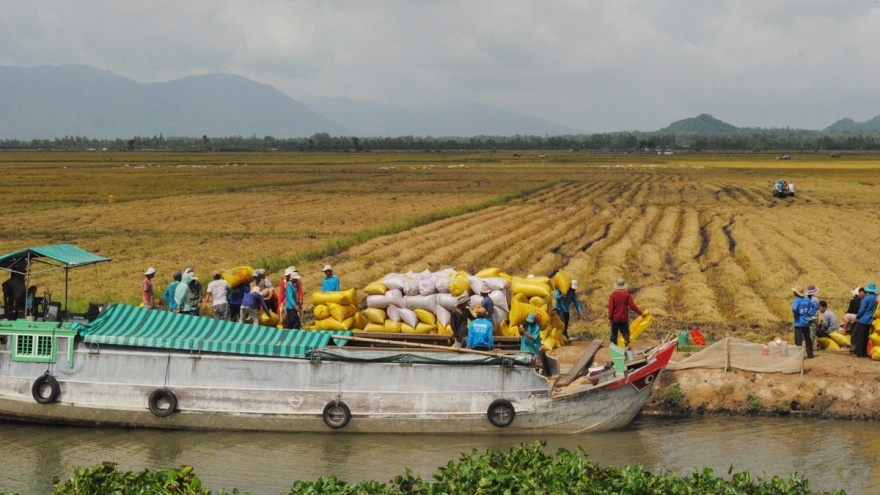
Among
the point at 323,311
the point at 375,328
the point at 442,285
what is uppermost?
the point at 442,285

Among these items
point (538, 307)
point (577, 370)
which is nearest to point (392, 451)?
point (577, 370)

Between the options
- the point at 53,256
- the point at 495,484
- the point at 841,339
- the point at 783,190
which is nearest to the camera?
the point at 495,484

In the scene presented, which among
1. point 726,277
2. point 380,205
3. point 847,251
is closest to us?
point 726,277

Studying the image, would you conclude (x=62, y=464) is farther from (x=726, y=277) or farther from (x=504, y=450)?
(x=726, y=277)

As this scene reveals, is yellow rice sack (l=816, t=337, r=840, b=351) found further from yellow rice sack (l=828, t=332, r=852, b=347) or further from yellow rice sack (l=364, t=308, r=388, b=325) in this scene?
yellow rice sack (l=364, t=308, r=388, b=325)

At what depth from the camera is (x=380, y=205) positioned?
50.8m

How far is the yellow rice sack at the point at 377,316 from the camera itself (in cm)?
1744

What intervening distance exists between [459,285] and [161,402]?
5.62 m

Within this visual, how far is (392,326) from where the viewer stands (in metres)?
17.3

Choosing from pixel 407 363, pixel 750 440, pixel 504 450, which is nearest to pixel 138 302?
pixel 407 363

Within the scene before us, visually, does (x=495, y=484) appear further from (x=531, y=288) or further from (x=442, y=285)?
(x=531, y=288)

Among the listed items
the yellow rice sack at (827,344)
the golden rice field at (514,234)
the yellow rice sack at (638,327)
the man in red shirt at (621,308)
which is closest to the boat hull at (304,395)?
the man in red shirt at (621,308)

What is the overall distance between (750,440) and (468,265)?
570 inches

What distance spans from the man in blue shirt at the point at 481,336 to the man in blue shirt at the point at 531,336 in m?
0.56
